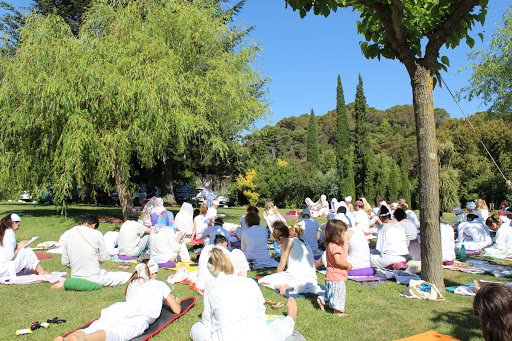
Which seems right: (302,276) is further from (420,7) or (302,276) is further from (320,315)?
(420,7)

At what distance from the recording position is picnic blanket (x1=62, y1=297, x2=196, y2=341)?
459 cm

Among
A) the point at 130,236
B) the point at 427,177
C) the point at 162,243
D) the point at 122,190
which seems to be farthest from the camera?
the point at 122,190

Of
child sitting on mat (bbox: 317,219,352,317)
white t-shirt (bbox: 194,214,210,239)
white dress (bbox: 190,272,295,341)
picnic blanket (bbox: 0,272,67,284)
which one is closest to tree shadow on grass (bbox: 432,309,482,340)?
child sitting on mat (bbox: 317,219,352,317)

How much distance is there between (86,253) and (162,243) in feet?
7.17

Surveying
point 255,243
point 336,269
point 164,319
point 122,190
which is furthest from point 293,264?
point 122,190

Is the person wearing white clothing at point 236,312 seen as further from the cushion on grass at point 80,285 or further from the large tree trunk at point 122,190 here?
the large tree trunk at point 122,190

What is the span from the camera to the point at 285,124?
273ft

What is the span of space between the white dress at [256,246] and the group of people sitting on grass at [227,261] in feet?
0.07

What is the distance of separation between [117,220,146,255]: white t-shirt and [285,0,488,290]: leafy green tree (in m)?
6.15

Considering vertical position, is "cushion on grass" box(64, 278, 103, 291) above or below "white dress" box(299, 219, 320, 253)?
below

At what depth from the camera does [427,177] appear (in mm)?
6504

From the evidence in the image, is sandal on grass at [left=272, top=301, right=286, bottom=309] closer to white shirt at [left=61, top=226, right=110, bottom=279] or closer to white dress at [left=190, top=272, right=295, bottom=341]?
white dress at [left=190, top=272, right=295, bottom=341]

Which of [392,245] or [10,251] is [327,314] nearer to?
[392,245]

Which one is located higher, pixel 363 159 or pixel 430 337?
pixel 363 159
